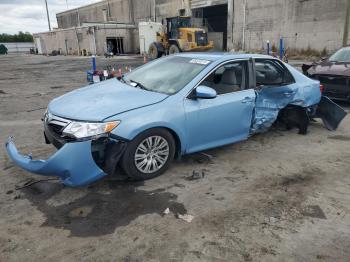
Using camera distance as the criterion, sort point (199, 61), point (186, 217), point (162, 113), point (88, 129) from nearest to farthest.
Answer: point (186, 217), point (88, 129), point (162, 113), point (199, 61)

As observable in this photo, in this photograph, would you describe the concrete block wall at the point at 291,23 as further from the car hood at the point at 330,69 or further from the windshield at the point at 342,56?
the car hood at the point at 330,69

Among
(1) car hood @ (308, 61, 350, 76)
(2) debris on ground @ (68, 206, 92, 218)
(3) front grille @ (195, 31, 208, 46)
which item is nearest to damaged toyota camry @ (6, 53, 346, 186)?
(2) debris on ground @ (68, 206, 92, 218)

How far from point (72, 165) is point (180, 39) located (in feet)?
72.6

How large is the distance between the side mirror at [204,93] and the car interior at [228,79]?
0.30 metres

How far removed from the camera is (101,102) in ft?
12.7

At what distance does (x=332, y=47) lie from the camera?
870 inches

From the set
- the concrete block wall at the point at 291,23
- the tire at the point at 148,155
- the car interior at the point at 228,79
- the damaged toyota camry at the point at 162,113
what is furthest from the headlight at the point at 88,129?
the concrete block wall at the point at 291,23

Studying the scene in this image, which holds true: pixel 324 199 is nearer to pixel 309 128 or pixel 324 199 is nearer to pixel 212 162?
pixel 212 162

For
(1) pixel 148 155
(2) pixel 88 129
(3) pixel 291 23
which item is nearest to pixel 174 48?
(3) pixel 291 23

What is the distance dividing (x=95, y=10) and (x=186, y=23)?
3452cm

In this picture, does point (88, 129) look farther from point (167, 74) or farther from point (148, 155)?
point (167, 74)

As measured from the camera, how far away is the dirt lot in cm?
273

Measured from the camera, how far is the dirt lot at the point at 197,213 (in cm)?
273

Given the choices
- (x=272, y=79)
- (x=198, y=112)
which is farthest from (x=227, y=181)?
(x=272, y=79)
